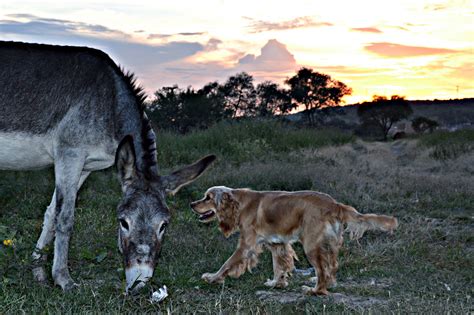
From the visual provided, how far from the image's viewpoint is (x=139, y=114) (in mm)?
6027

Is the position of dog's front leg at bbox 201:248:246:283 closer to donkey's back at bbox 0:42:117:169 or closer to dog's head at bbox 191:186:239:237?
dog's head at bbox 191:186:239:237

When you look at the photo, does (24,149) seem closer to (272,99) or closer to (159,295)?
(159,295)

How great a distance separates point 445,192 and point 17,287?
895 centimetres

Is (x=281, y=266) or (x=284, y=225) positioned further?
(x=281, y=266)

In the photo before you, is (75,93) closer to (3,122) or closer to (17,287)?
(3,122)

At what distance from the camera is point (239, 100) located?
45.3 m

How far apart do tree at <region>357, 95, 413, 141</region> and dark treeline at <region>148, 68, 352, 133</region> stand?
447 cm

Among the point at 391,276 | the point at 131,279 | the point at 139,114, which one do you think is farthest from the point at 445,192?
the point at 131,279

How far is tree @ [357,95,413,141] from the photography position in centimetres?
5791

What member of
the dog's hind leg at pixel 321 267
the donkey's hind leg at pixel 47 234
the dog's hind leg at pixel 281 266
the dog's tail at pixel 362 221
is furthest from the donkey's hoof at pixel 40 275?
the dog's tail at pixel 362 221

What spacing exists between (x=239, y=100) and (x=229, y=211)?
128 ft

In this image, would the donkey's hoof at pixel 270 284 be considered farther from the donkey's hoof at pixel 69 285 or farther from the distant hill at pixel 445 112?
the distant hill at pixel 445 112

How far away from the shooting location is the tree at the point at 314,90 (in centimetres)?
5397

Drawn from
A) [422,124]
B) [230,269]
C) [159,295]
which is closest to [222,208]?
[230,269]
